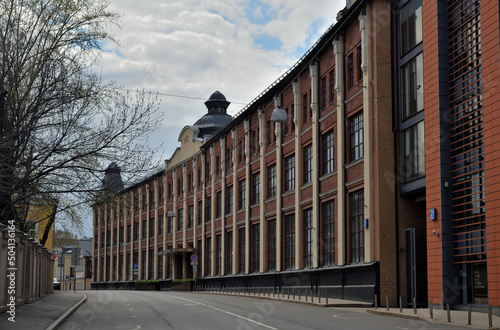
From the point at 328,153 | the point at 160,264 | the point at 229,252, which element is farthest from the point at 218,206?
the point at 328,153

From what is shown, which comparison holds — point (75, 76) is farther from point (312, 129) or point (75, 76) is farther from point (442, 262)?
point (312, 129)

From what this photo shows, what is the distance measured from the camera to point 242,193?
50.4 m

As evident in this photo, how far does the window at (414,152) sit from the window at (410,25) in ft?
11.4

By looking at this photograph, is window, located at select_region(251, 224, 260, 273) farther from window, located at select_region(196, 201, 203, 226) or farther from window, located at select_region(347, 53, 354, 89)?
window, located at select_region(347, 53, 354, 89)

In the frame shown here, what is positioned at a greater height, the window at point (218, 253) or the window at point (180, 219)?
the window at point (180, 219)

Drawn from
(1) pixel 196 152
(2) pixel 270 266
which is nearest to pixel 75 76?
(2) pixel 270 266

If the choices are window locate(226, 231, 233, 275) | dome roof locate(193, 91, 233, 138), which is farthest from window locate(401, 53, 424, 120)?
dome roof locate(193, 91, 233, 138)

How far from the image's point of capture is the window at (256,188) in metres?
47.3

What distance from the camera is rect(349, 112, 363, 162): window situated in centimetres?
3180

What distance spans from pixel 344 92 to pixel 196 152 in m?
29.4

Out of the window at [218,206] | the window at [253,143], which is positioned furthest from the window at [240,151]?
the window at [218,206]

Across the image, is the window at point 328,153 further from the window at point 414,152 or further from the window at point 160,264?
the window at point 160,264

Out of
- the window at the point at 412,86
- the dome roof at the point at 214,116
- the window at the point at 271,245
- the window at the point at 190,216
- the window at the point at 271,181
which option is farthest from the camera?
the dome roof at the point at 214,116

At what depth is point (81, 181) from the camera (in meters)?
22.1
